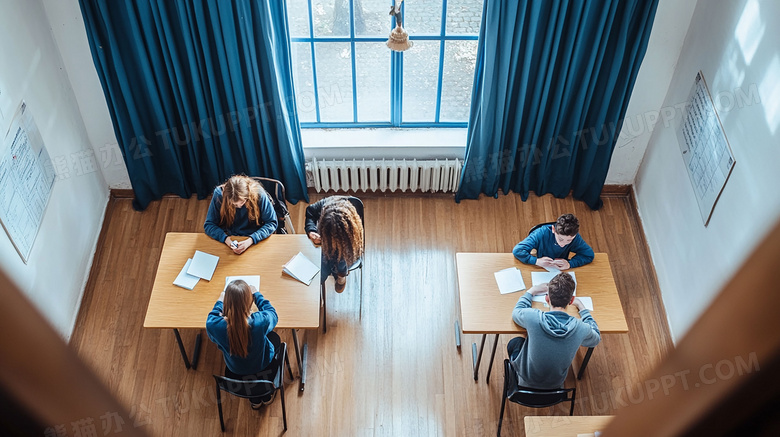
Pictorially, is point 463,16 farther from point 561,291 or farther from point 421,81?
point 561,291

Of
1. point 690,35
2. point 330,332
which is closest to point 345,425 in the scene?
point 330,332

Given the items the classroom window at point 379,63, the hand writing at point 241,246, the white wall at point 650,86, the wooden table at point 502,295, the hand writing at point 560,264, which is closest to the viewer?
the wooden table at point 502,295

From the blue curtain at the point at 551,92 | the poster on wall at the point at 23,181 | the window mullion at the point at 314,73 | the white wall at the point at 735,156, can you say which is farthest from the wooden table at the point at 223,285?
the white wall at the point at 735,156

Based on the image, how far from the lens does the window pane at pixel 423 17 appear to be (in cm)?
477

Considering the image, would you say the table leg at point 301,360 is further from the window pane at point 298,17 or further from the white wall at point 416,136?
the window pane at point 298,17

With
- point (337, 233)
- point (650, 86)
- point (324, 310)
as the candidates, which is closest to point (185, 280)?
point (337, 233)

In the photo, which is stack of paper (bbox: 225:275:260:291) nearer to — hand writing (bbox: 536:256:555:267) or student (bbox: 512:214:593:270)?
student (bbox: 512:214:593:270)

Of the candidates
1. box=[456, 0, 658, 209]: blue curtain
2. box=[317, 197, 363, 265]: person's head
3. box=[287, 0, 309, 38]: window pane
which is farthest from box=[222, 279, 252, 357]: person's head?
box=[456, 0, 658, 209]: blue curtain

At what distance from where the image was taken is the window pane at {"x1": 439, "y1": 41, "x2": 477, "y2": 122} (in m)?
5.04

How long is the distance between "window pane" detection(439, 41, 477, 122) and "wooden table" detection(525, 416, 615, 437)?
9.08 ft

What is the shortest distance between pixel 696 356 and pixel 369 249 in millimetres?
5028

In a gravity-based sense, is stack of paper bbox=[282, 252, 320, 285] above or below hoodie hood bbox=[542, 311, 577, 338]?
below

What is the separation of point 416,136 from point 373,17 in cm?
110

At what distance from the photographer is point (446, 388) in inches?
177
